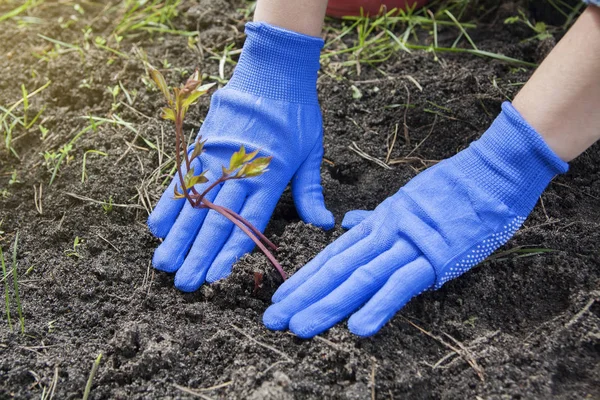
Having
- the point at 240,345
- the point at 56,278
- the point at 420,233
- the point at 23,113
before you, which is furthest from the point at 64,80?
the point at 420,233

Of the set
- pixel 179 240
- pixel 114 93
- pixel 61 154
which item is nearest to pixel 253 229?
pixel 179 240

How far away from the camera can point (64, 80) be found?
2.59 metres

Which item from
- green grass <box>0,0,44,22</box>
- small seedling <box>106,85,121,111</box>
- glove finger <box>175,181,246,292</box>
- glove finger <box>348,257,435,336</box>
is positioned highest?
glove finger <box>348,257,435,336</box>

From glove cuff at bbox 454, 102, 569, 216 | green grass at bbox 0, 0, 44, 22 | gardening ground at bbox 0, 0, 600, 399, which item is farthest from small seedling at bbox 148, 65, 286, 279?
green grass at bbox 0, 0, 44, 22

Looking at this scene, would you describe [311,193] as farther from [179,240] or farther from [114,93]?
[114,93]

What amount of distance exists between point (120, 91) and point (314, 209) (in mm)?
1137

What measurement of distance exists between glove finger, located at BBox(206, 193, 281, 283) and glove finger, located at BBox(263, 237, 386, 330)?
0.23 metres

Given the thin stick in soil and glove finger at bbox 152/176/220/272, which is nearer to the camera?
the thin stick in soil

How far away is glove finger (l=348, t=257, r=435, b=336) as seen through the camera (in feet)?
5.43

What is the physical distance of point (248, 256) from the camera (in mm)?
1878

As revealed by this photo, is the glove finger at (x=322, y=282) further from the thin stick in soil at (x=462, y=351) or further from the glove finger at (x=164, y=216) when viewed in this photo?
the glove finger at (x=164, y=216)

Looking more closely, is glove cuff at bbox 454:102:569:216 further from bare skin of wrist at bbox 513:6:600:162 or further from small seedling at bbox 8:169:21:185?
small seedling at bbox 8:169:21:185

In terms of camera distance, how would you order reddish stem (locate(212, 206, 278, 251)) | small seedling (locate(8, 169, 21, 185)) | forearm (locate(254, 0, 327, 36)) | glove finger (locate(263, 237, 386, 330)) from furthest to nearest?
small seedling (locate(8, 169, 21, 185))
forearm (locate(254, 0, 327, 36))
reddish stem (locate(212, 206, 278, 251))
glove finger (locate(263, 237, 386, 330))

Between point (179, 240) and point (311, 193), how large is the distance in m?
0.49
